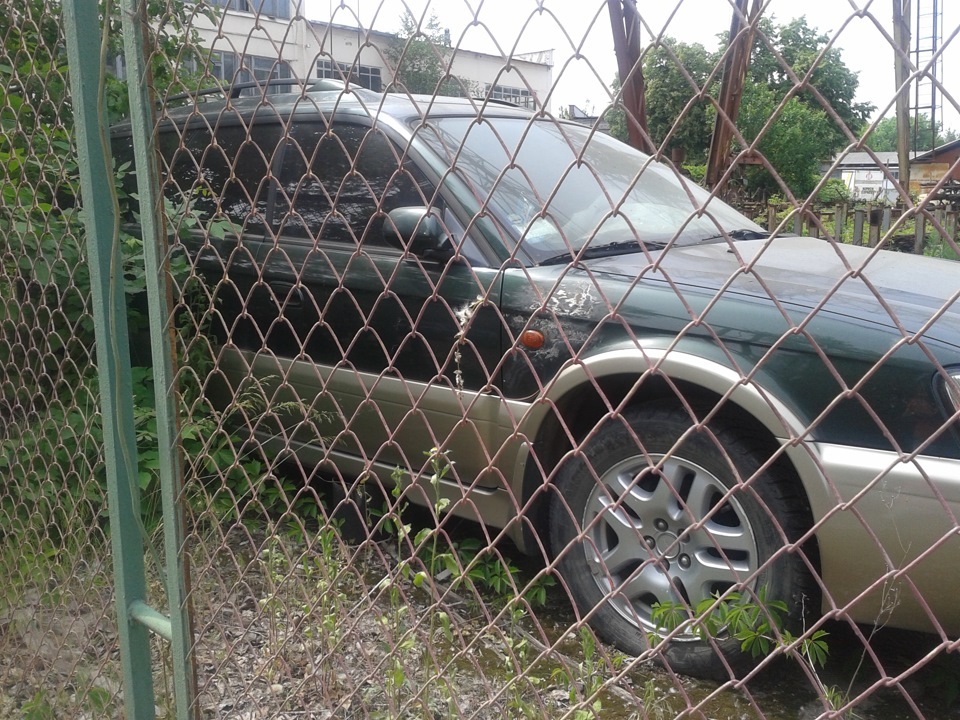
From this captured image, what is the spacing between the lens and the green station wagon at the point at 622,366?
77.2 inches

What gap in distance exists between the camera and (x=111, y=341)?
5.94 ft

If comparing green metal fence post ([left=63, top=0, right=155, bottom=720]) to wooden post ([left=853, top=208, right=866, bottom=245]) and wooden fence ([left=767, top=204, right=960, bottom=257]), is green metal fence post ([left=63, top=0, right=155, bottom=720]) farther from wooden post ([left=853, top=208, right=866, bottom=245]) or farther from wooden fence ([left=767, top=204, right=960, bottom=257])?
wooden post ([left=853, top=208, right=866, bottom=245])

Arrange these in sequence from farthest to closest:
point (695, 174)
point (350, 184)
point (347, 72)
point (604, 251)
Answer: point (695, 174) → point (350, 184) → point (604, 251) → point (347, 72)

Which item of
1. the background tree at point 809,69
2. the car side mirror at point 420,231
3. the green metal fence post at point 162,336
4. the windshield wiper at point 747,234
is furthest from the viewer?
the windshield wiper at point 747,234

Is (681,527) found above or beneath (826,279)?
beneath

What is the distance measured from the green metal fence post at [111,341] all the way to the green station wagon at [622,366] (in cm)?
17

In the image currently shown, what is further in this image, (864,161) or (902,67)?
(864,161)

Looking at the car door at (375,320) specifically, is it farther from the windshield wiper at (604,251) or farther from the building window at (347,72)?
the building window at (347,72)

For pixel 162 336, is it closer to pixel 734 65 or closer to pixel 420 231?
pixel 420 231

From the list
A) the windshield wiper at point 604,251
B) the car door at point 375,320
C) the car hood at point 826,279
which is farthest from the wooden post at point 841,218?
the car door at point 375,320

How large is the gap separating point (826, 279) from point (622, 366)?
1.84ft

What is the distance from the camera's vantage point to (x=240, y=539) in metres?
3.49

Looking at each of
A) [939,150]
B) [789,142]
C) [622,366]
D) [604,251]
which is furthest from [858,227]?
[939,150]

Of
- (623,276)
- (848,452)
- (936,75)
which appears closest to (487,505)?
(623,276)
